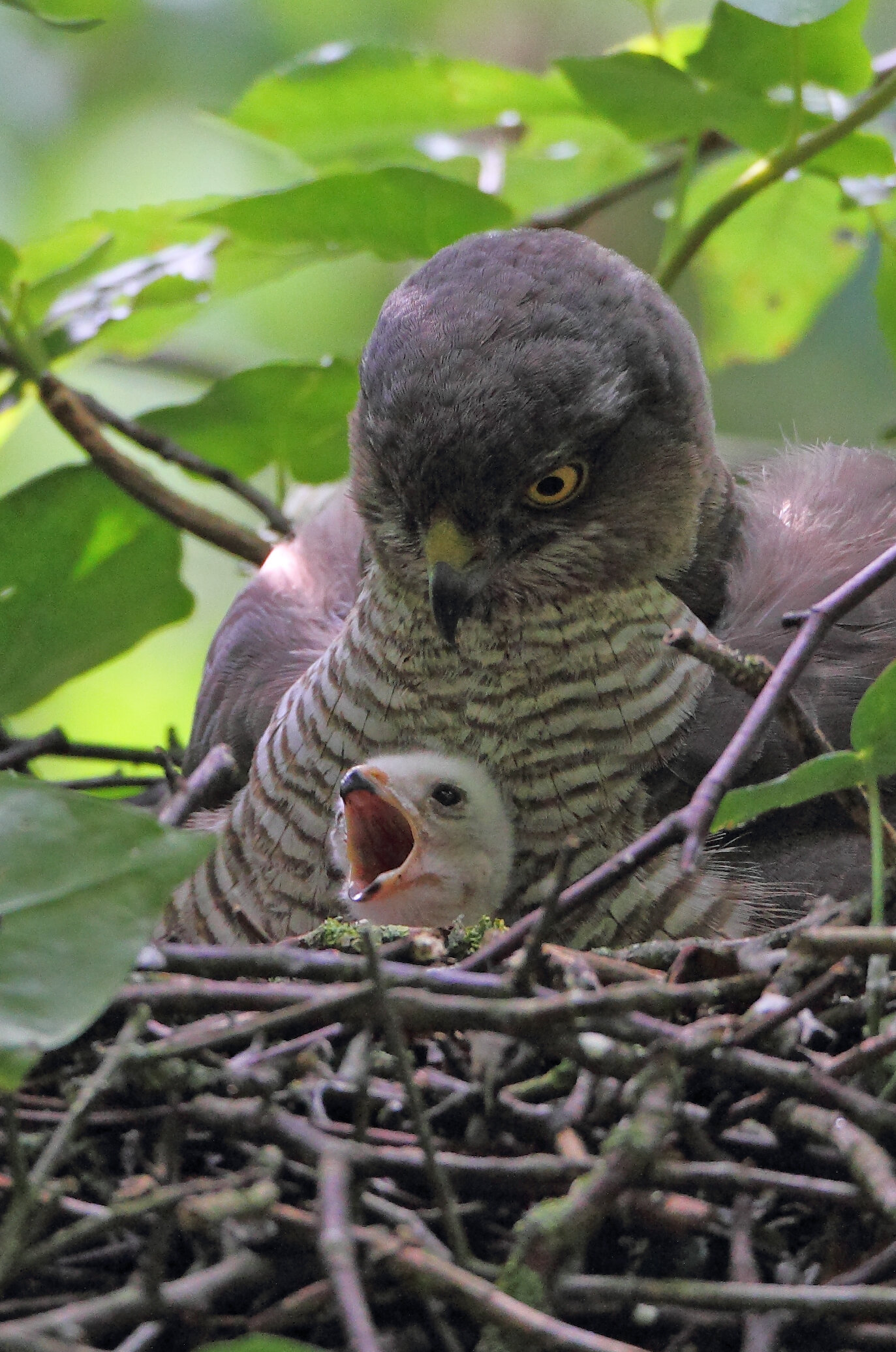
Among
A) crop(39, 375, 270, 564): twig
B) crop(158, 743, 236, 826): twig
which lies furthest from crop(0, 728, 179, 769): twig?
crop(39, 375, 270, 564): twig

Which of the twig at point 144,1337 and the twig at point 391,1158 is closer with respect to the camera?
the twig at point 144,1337

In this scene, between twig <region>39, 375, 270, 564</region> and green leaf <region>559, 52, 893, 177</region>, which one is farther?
twig <region>39, 375, 270, 564</region>

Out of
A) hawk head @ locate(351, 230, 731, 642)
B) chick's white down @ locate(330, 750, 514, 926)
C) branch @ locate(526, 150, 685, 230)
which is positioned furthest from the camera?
branch @ locate(526, 150, 685, 230)

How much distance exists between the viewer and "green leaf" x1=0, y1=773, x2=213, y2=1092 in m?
1.57

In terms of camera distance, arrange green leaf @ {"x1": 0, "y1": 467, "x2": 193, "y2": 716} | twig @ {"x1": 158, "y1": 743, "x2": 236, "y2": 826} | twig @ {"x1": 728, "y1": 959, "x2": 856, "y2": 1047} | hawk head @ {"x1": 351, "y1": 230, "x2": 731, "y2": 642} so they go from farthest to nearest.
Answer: green leaf @ {"x1": 0, "y1": 467, "x2": 193, "y2": 716} < hawk head @ {"x1": 351, "y1": 230, "x2": 731, "y2": 642} < twig @ {"x1": 158, "y1": 743, "x2": 236, "y2": 826} < twig @ {"x1": 728, "y1": 959, "x2": 856, "y2": 1047}

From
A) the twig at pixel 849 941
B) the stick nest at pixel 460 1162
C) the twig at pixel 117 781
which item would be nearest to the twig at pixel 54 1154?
the stick nest at pixel 460 1162

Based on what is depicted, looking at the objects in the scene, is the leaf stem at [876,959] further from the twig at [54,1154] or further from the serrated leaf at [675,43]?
the serrated leaf at [675,43]

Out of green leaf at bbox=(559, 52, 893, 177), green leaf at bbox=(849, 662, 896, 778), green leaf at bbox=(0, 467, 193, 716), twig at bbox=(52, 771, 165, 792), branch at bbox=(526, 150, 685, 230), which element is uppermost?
green leaf at bbox=(559, 52, 893, 177)

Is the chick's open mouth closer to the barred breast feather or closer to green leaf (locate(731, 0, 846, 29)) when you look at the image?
the barred breast feather

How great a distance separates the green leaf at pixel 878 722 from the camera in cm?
183

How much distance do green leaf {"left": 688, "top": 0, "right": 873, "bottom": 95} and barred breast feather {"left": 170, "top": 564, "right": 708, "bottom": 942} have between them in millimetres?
1028

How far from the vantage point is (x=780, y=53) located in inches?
112

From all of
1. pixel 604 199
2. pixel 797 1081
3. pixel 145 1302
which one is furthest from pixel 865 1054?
pixel 604 199

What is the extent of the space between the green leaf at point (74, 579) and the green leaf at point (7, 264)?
0.39 meters
